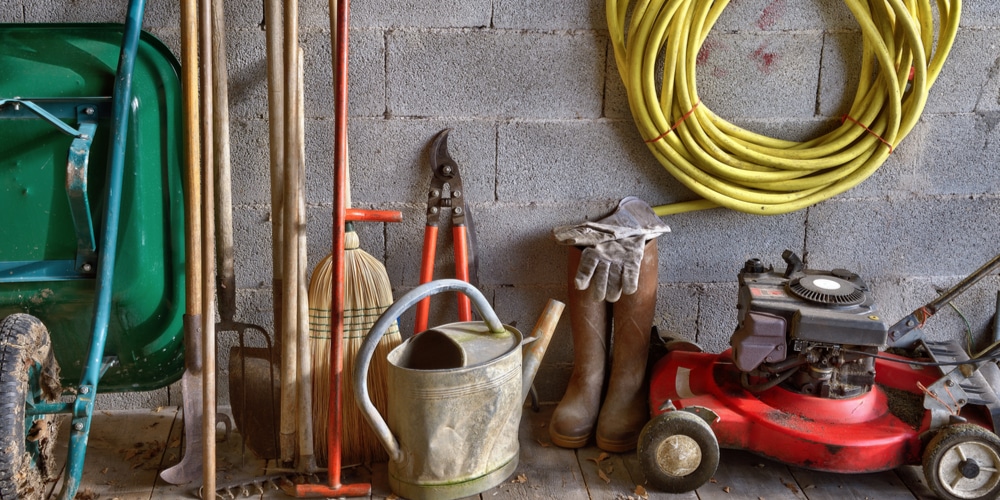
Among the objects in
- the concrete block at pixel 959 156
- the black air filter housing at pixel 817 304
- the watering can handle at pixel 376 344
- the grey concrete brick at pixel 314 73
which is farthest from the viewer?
the concrete block at pixel 959 156

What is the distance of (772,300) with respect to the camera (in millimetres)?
2574

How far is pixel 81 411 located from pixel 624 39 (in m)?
1.93

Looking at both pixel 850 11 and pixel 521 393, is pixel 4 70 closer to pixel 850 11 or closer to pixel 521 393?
pixel 521 393

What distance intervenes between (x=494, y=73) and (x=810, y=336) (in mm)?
1252

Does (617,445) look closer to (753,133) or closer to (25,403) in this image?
(753,133)

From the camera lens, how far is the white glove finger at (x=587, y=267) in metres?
2.69

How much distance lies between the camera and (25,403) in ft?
7.53

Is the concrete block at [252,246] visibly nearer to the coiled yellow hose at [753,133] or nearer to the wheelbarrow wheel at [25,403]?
the wheelbarrow wheel at [25,403]

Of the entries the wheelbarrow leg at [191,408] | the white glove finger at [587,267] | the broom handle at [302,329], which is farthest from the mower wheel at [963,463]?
the wheelbarrow leg at [191,408]

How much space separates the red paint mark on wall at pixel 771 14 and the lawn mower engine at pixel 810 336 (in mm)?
826

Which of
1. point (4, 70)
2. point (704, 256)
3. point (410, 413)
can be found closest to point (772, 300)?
point (704, 256)

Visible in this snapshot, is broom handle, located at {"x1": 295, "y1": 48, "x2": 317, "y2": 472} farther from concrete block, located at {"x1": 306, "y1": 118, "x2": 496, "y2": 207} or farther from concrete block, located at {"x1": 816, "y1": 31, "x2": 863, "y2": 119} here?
concrete block, located at {"x1": 816, "y1": 31, "x2": 863, "y2": 119}

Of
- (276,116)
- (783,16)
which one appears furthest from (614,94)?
(276,116)

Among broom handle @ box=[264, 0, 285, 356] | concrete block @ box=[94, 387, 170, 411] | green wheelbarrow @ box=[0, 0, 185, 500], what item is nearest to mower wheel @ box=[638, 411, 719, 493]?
broom handle @ box=[264, 0, 285, 356]
